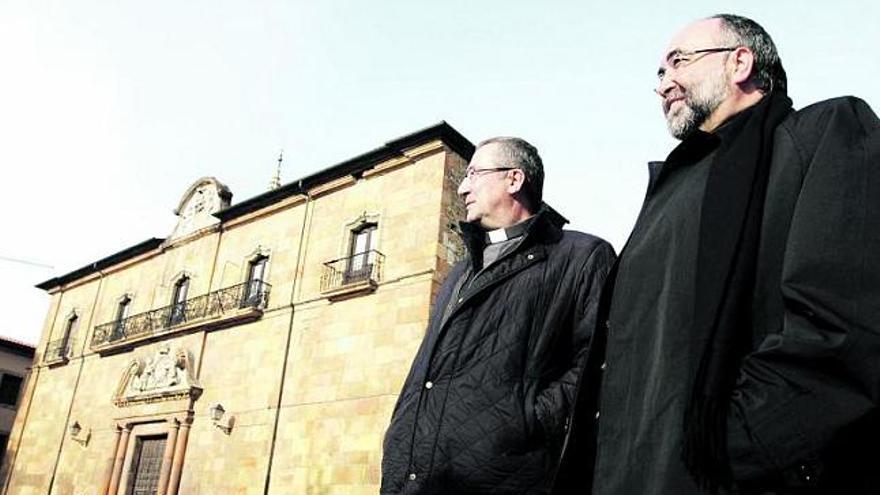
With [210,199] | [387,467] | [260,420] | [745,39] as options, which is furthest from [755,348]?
[210,199]

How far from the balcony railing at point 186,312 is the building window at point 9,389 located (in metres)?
14.2

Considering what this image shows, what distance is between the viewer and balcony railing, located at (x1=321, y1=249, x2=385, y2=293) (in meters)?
14.9

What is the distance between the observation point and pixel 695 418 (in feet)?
4.33

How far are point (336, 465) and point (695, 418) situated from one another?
13260 millimetres

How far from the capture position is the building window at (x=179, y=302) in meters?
19.2

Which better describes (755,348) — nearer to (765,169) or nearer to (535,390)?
(765,169)

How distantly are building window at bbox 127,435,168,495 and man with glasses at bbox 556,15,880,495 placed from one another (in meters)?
18.4

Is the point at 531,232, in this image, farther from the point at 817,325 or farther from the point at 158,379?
the point at 158,379

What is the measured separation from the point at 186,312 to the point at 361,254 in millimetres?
6307

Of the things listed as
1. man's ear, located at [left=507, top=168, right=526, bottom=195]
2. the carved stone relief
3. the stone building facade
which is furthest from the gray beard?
the carved stone relief

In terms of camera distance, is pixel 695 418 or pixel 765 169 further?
pixel 765 169

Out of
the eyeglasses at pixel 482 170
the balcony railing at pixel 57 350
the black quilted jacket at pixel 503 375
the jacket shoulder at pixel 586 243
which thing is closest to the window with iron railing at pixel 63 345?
the balcony railing at pixel 57 350

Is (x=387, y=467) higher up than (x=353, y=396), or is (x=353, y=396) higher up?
(x=353, y=396)

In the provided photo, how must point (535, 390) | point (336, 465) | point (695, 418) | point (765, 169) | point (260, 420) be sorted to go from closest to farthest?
point (695, 418) < point (765, 169) < point (535, 390) < point (336, 465) < point (260, 420)
